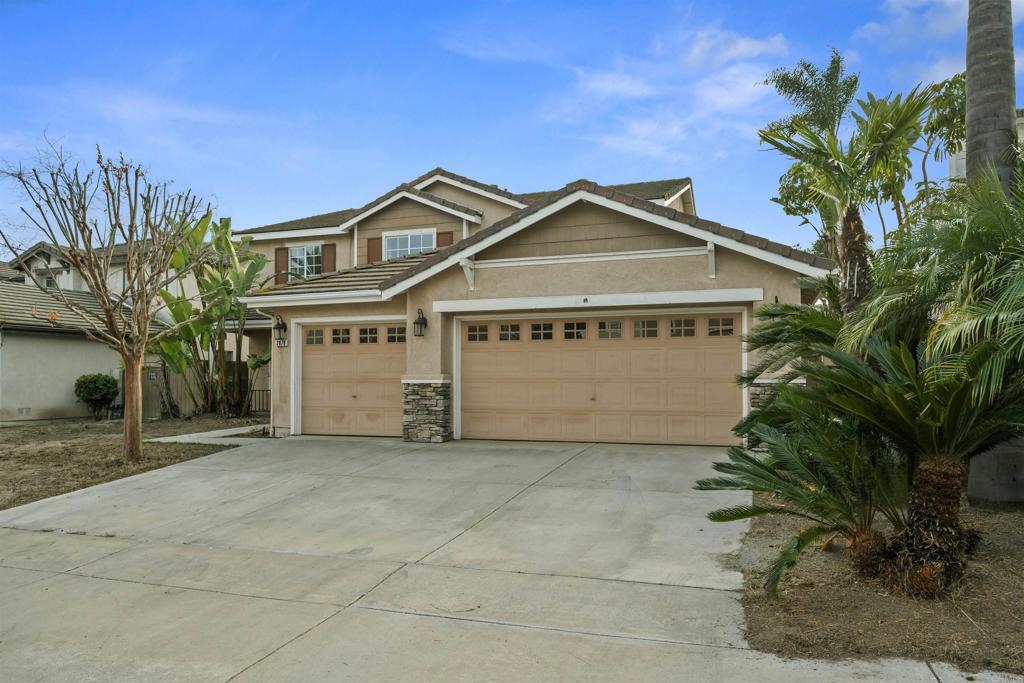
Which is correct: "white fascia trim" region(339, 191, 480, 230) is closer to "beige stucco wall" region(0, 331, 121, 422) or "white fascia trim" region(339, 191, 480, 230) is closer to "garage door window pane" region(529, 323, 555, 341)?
"garage door window pane" region(529, 323, 555, 341)

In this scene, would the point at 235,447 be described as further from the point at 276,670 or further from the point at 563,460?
the point at 276,670

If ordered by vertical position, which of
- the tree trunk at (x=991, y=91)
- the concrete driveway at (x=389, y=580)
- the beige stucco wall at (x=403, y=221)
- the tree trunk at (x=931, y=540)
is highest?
the beige stucco wall at (x=403, y=221)

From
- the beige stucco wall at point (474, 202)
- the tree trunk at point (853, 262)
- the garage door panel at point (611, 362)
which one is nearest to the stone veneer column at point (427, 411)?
the garage door panel at point (611, 362)

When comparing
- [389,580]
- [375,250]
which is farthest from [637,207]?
[375,250]

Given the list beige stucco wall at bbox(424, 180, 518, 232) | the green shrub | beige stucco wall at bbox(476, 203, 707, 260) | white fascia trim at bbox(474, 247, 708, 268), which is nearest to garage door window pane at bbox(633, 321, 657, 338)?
white fascia trim at bbox(474, 247, 708, 268)

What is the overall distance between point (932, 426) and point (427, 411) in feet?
30.2

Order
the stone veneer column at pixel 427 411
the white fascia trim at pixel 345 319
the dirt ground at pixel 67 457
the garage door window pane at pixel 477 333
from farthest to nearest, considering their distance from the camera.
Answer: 1. the white fascia trim at pixel 345 319
2. the garage door window pane at pixel 477 333
3. the stone veneer column at pixel 427 411
4. the dirt ground at pixel 67 457

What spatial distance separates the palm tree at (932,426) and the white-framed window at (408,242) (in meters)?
15.9

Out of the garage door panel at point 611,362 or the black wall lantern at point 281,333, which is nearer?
the garage door panel at point 611,362

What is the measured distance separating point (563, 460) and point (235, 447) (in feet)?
20.8

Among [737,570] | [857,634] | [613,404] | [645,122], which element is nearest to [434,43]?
[645,122]

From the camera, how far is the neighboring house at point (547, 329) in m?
11.7

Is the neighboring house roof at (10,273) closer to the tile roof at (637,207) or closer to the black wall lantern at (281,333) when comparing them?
the black wall lantern at (281,333)

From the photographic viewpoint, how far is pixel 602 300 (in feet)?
39.8
